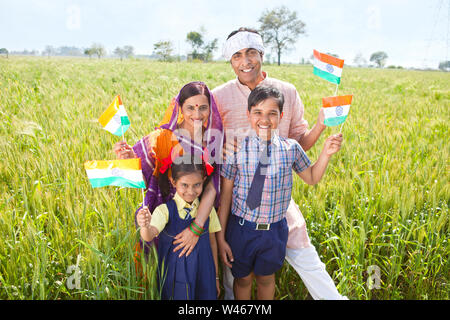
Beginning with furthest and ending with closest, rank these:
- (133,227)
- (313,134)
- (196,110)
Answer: (313,134) < (133,227) < (196,110)

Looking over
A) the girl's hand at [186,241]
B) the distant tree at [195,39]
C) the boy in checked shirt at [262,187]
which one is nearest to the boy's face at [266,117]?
the boy in checked shirt at [262,187]

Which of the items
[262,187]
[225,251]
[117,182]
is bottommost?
[225,251]

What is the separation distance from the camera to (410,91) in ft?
31.9

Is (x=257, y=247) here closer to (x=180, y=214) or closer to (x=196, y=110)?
(x=180, y=214)

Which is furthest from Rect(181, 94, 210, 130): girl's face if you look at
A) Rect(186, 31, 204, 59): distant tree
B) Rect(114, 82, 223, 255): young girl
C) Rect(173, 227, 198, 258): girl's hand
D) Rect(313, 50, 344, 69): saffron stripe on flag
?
Rect(186, 31, 204, 59): distant tree

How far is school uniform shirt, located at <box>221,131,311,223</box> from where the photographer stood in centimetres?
169

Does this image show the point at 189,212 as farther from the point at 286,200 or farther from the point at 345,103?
the point at 345,103

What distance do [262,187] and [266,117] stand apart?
0.40 metres

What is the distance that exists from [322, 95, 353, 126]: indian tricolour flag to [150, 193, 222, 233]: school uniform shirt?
2.81 ft

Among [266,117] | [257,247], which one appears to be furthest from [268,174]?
[257,247]

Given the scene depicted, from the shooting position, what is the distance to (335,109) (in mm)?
1635

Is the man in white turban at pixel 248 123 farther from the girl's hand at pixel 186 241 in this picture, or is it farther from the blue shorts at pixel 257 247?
the girl's hand at pixel 186 241

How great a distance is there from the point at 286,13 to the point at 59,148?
199 feet

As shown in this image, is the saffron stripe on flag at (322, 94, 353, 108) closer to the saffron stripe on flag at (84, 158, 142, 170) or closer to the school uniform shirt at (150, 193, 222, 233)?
the school uniform shirt at (150, 193, 222, 233)
